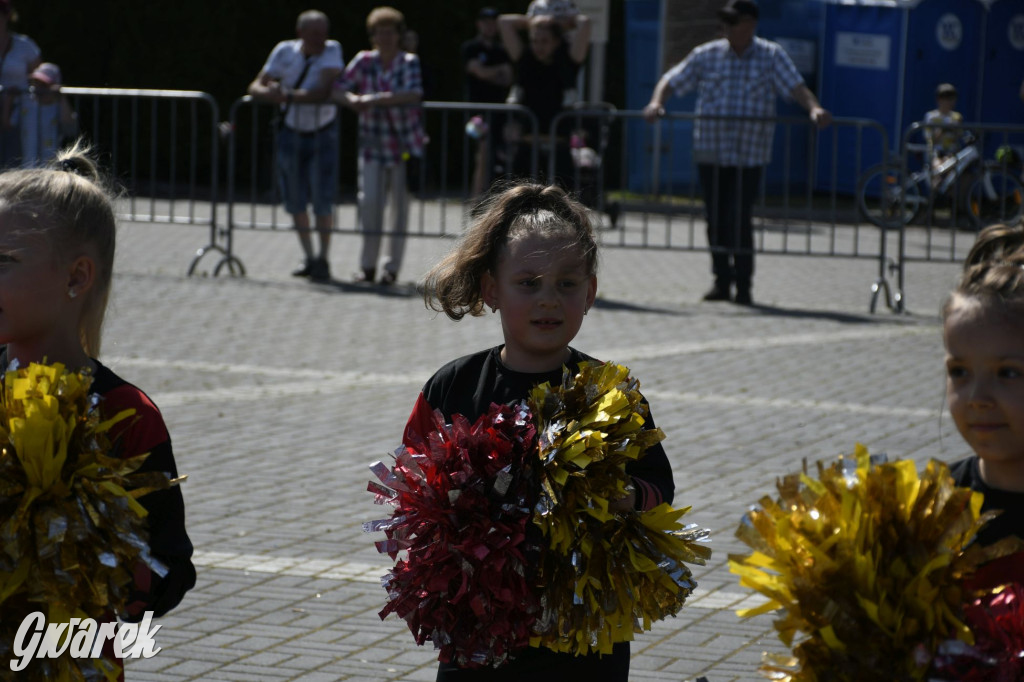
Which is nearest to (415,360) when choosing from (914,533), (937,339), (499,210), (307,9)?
(937,339)

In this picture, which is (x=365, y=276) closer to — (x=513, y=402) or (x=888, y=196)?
(x=888, y=196)

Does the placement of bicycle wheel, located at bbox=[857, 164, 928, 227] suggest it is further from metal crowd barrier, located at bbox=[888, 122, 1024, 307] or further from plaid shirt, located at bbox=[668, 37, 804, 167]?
plaid shirt, located at bbox=[668, 37, 804, 167]

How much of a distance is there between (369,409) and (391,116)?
16.6ft

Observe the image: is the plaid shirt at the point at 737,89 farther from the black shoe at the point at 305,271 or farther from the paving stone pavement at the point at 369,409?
the black shoe at the point at 305,271

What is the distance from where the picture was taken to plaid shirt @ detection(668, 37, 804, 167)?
11.3 m

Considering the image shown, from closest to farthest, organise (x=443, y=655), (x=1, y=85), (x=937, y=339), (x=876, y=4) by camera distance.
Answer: (x=443, y=655)
(x=937, y=339)
(x=1, y=85)
(x=876, y=4)

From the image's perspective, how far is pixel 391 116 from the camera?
1207 cm

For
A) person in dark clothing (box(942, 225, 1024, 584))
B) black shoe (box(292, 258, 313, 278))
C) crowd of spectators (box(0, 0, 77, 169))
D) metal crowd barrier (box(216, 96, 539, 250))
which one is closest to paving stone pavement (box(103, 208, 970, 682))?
black shoe (box(292, 258, 313, 278))

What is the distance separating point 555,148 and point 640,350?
3.29 meters

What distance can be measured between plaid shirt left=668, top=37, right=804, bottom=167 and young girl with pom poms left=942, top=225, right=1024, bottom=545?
A: 9.19 meters

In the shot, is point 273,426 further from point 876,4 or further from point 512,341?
point 876,4

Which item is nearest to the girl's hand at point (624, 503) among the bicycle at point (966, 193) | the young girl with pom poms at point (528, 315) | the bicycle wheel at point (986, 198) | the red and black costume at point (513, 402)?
the red and black costume at point (513, 402)

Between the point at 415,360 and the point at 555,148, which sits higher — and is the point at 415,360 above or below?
below

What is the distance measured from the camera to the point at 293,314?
34.4 ft
